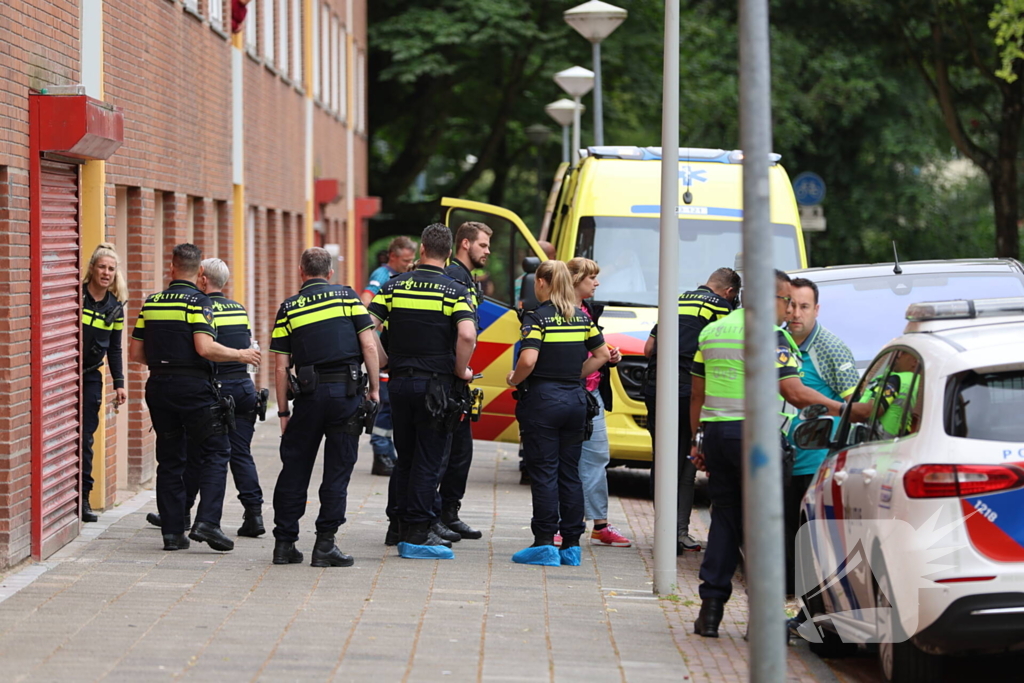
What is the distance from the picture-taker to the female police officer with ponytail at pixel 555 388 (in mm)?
8727

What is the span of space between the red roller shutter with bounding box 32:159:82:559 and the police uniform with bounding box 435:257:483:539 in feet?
7.41

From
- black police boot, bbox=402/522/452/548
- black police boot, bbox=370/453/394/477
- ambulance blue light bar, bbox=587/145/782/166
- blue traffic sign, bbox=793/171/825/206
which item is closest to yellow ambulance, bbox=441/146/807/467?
ambulance blue light bar, bbox=587/145/782/166

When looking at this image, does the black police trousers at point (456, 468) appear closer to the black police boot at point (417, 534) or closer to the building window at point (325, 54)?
the black police boot at point (417, 534)

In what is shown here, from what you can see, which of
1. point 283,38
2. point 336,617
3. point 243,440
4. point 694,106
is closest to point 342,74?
point 694,106

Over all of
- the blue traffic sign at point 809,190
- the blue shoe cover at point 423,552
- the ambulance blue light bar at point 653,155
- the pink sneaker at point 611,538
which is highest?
the blue traffic sign at point 809,190

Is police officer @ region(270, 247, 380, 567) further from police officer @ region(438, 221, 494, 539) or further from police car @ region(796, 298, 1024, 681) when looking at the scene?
police car @ region(796, 298, 1024, 681)

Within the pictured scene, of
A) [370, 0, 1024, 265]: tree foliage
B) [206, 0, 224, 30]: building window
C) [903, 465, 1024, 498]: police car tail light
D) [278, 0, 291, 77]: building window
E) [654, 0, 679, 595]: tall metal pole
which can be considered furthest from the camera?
[370, 0, 1024, 265]: tree foliage

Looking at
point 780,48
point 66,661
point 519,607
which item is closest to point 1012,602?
point 519,607

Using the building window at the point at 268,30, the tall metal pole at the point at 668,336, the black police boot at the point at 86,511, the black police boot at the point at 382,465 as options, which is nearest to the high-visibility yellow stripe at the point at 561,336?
the tall metal pole at the point at 668,336

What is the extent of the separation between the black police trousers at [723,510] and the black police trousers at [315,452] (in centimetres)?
226

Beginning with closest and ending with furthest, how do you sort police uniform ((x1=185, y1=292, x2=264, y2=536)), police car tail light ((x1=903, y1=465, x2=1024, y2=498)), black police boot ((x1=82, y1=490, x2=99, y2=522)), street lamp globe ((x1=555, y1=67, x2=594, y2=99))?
police car tail light ((x1=903, y1=465, x2=1024, y2=498)) < police uniform ((x1=185, y1=292, x2=264, y2=536)) < black police boot ((x1=82, y1=490, x2=99, y2=522)) < street lamp globe ((x1=555, y1=67, x2=594, y2=99))

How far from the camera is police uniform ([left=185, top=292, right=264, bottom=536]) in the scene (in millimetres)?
9281

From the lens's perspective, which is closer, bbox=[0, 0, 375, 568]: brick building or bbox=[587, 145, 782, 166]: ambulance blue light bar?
bbox=[0, 0, 375, 568]: brick building

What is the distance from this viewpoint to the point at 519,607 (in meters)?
7.72
